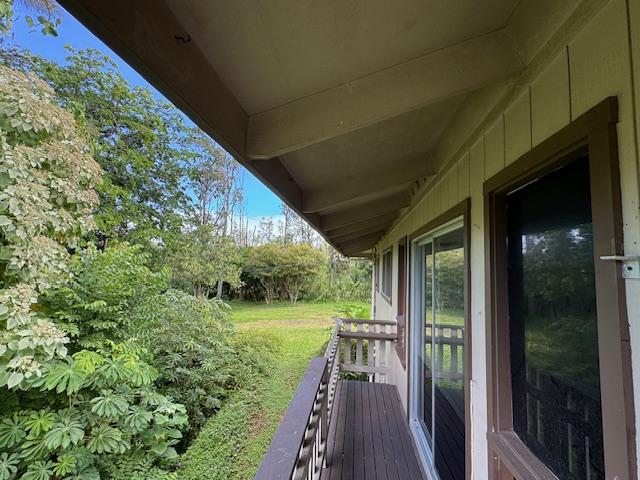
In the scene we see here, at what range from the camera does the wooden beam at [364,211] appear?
158 inches

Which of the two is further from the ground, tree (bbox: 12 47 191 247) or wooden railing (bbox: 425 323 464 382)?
tree (bbox: 12 47 191 247)

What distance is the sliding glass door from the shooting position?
2148 millimetres

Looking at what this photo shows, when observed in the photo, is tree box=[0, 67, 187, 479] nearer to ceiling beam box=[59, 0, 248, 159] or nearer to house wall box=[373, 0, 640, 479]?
ceiling beam box=[59, 0, 248, 159]

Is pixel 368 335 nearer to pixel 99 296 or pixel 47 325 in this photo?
pixel 99 296

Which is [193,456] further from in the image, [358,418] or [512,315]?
[512,315]

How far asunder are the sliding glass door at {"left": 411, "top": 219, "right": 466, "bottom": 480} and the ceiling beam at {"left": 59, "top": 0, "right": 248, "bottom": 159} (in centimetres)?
175


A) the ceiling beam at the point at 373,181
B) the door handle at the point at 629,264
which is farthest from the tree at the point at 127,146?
the door handle at the point at 629,264

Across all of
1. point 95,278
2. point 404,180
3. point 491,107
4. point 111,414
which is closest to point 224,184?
point 95,278

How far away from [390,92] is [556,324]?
1115mm

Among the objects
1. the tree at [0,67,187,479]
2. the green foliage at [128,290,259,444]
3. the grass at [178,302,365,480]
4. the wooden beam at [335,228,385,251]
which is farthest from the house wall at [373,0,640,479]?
the wooden beam at [335,228,385,251]

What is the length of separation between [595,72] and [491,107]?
2.06ft

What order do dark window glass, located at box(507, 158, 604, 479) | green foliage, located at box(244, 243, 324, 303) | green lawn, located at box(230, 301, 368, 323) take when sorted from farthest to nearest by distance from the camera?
1. green foliage, located at box(244, 243, 324, 303)
2. green lawn, located at box(230, 301, 368, 323)
3. dark window glass, located at box(507, 158, 604, 479)

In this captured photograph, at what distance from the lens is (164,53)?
0.87 m

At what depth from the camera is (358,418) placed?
379cm
